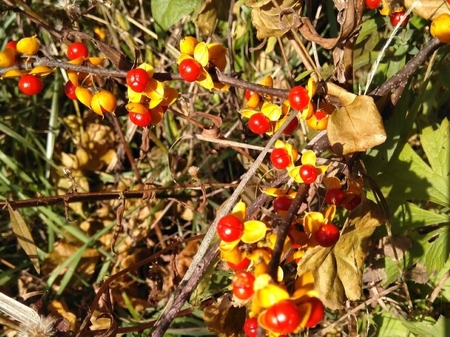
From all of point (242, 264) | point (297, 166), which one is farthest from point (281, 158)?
point (242, 264)

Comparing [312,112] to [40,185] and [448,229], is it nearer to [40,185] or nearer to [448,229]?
[448,229]

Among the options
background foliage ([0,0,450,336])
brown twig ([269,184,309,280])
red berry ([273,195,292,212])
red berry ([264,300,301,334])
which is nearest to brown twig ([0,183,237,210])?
background foliage ([0,0,450,336])

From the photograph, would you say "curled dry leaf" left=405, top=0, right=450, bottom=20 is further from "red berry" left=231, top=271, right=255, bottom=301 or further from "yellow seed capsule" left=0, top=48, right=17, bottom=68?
"yellow seed capsule" left=0, top=48, right=17, bottom=68

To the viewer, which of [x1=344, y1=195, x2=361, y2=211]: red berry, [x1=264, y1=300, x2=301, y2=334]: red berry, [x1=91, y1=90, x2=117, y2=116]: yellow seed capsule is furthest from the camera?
[x1=344, y1=195, x2=361, y2=211]: red berry

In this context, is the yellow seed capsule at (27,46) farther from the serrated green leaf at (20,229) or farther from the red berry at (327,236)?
the red berry at (327,236)

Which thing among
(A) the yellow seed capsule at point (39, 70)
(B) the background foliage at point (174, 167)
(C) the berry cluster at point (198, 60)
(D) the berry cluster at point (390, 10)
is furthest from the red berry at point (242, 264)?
(D) the berry cluster at point (390, 10)

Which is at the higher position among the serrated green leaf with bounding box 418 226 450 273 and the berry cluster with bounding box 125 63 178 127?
the berry cluster with bounding box 125 63 178 127

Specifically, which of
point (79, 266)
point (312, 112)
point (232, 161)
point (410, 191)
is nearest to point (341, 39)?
point (312, 112)
